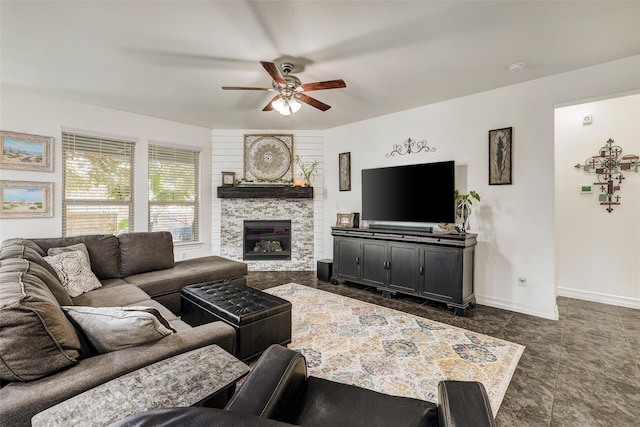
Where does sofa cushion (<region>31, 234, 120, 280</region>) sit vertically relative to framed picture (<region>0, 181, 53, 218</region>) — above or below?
below

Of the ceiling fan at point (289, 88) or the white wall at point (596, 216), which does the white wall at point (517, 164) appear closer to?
the white wall at point (596, 216)

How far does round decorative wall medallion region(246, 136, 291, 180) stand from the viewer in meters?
5.55

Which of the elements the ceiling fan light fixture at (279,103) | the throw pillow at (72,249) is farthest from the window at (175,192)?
the ceiling fan light fixture at (279,103)

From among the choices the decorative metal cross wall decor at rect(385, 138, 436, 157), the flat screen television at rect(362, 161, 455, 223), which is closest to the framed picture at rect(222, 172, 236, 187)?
the flat screen television at rect(362, 161, 455, 223)

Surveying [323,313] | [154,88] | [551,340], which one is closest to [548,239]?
[551,340]

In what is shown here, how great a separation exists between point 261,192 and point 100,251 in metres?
2.67

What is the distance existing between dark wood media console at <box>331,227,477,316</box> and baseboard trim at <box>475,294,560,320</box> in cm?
19

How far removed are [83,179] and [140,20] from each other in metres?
3.01

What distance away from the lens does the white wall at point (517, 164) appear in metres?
3.15

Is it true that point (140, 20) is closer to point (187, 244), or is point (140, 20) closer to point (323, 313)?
point (323, 313)

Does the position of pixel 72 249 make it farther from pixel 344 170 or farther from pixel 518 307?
pixel 518 307

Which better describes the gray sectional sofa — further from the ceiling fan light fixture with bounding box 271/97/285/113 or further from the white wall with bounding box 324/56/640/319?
the white wall with bounding box 324/56/640/319

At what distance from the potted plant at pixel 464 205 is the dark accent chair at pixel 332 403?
282 cm

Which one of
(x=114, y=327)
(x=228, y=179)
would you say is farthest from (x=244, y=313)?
(x=228, y=179)
